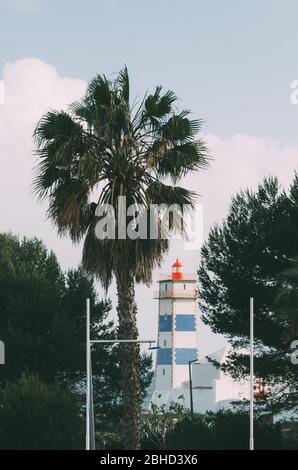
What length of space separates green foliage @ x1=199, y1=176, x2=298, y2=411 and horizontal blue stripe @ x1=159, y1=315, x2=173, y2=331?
133 feet

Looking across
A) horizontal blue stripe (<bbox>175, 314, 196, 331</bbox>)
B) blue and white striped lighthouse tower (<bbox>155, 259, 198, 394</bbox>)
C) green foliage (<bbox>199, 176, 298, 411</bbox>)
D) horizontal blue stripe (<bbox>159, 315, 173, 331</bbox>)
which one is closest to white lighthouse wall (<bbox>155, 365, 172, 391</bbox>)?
blue and white striped lighthouse tower (<bbox>155, 259, 198, 394</bbox>)

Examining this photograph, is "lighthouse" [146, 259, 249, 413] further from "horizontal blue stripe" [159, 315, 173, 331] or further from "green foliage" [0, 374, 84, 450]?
"green foliage" [0, 374, 84, 450]

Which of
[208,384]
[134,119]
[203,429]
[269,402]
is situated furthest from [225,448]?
[208,384]

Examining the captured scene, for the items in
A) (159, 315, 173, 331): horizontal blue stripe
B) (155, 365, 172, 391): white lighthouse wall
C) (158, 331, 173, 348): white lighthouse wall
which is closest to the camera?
(158, 331, 173, 348): white lighthouse wall

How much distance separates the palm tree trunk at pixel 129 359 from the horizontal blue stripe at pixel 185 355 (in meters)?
53.5

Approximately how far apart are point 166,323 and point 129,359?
5480 cm

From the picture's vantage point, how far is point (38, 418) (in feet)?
163

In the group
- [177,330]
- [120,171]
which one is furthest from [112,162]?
[177,330]

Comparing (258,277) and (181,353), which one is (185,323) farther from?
(258,277)

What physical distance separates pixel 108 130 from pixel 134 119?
126cm

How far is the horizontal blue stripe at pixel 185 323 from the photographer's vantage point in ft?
316

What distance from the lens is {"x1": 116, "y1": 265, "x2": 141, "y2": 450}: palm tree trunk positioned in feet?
138

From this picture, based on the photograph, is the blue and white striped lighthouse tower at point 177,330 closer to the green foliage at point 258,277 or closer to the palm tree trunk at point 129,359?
the green foliage at point 258,277

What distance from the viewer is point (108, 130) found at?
143 feet
